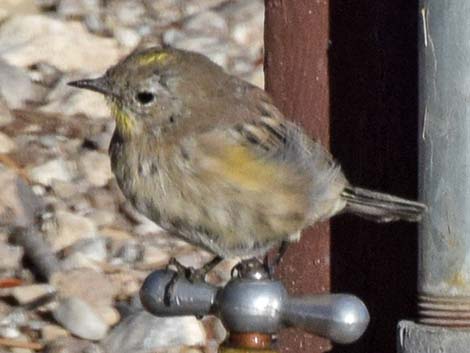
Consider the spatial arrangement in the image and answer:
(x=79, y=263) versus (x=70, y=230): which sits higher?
(x=70, y=230)

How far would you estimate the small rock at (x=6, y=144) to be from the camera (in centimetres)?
841

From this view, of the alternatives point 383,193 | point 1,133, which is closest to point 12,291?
point 1,133

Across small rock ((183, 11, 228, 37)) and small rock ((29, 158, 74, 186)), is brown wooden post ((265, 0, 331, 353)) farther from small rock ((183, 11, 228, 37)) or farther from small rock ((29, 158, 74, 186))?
small rock ((183, 11, 228, 37))

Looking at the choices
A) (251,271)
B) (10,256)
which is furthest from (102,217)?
(251,271)

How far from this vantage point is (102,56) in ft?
30.7

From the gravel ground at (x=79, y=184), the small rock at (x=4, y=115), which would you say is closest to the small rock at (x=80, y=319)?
the gravel ground at (x=79, y=184)

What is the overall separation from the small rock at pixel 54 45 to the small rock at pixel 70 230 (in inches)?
61.4

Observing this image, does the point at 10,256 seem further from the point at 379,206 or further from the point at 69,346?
the point at 379,206

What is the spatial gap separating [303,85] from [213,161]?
43 centimetres

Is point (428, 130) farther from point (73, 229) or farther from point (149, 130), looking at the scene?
point (73, 229)

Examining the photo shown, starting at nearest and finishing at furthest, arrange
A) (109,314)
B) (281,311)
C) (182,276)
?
(281,311) < (182,276) < (109,314)

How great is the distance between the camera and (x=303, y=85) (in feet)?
19.8

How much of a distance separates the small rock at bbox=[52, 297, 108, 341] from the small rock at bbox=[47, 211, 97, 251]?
0.47 metres

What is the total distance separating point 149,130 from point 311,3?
77 cm
